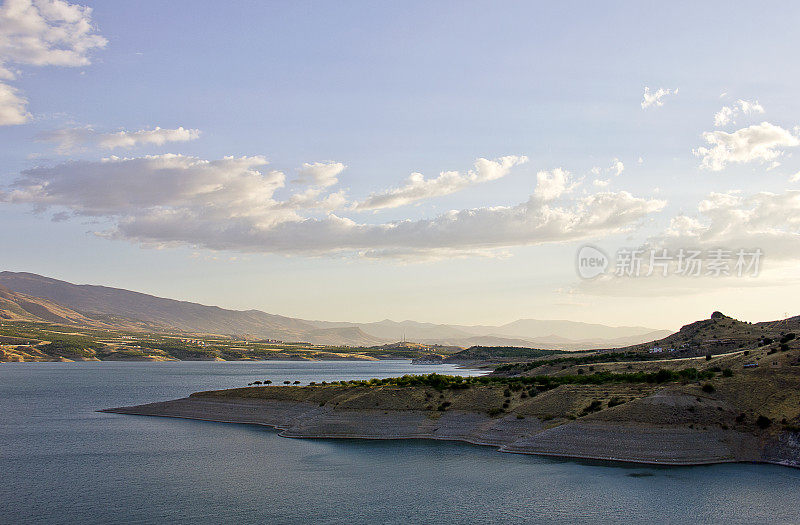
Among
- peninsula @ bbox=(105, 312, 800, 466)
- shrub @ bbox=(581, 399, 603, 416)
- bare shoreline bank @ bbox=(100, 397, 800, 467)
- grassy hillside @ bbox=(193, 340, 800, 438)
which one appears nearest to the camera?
bare shoreline bank @ bbox=(100, 397, 800, 467)

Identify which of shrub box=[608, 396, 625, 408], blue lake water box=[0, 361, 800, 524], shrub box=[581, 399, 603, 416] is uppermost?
shrub box=[608, 396, 625, 408]

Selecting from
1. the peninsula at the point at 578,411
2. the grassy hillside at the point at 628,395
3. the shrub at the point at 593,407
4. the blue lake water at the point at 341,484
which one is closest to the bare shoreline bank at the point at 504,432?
the peninsula at the point at 578,411

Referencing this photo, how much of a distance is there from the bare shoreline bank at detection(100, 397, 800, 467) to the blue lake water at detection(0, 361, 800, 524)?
270cm

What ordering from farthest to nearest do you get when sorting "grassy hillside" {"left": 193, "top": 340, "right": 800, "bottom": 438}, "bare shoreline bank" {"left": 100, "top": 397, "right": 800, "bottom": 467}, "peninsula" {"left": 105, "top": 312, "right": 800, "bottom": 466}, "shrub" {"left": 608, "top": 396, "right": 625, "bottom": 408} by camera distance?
1. "shrub" {"left": 608, "top": 396, "right": 625, "bottom": 408}
2. "grassy hillside" {"left": 193, "top": 340, "right": 800, "bottom": 438}
3. "peninsula" {"left": 105, "top": 312, "right": 800, "bottom": 466}
4. "bare shoreline bank" {"left": 100, "top": 397, "right": 800, "bottom": 467}

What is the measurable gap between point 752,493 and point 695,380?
3347cm

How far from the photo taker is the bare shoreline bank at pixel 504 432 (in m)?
67.8

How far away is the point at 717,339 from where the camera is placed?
155125mm

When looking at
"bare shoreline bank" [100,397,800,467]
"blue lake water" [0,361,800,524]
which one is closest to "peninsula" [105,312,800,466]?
"bare shoreline bank" [100,397,800,467]

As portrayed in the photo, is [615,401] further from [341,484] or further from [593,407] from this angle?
[341,484]

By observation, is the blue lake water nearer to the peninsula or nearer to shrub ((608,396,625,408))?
the peninsula

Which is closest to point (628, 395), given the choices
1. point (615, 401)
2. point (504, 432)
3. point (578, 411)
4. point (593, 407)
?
point (615, 401)

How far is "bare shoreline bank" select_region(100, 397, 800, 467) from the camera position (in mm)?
67750

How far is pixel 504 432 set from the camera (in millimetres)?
82000

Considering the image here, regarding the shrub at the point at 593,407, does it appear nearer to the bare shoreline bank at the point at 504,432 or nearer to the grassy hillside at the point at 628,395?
the grassy hillside at the point at 628,395
